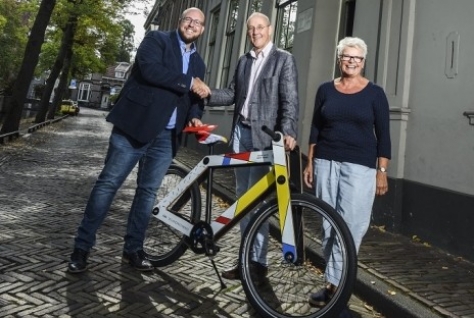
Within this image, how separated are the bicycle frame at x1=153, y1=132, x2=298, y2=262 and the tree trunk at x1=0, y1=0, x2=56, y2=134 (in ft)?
37.4

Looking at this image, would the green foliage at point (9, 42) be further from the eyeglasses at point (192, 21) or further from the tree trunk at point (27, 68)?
the eyeglasses at point (192, 21)

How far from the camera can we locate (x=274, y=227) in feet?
9.61

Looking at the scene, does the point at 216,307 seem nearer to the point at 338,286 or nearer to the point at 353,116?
the point at 338,286

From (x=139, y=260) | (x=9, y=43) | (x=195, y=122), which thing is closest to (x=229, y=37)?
(x=195, y=122)

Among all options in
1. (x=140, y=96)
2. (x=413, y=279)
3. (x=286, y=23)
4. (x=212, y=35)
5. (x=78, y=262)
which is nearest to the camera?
(x=140, y=96)

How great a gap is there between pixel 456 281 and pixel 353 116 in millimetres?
1921

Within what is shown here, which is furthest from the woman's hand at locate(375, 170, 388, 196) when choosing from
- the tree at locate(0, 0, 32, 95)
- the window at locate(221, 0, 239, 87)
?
the tree at locate(0, 0, 32, 95)

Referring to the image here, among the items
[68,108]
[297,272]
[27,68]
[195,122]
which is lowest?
[297,272]

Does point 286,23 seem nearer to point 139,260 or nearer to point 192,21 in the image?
point 192,21

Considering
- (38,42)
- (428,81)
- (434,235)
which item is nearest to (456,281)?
(434,235)

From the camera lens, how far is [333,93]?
296 centimetres

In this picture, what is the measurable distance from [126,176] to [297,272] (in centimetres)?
148

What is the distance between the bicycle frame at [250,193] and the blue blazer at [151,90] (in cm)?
48

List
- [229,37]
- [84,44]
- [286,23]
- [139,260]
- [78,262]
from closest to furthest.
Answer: [78,262], [139,260], [286,23], [229,37], [84,44]
